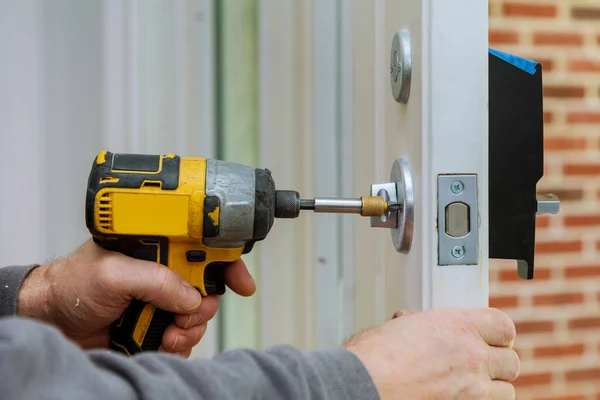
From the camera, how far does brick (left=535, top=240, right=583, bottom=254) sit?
157 cm

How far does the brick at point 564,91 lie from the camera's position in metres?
1.54

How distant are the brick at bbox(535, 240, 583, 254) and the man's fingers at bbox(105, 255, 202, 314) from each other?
1219 millimetres

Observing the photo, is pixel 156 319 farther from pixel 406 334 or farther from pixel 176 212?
pixel 406 334

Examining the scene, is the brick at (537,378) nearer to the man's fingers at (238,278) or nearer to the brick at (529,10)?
the brick at (529,10)

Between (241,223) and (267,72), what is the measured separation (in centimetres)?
57

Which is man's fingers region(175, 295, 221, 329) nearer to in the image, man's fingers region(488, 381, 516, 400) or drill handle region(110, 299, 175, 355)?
drill handle region(110, 299, 175, 355)

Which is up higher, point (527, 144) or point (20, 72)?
point (20, 72)

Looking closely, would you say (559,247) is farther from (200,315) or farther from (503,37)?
(200,315)

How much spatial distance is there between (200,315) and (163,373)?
33 cm

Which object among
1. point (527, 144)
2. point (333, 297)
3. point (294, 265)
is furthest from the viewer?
point (294, 265)

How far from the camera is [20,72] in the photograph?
115cm

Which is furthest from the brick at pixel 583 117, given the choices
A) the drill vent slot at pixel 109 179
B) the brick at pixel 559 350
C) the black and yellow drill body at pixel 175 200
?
the drill vent slot at pixel 109 179

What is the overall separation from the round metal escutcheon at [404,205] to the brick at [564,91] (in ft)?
3.85

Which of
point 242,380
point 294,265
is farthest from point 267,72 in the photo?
point 242,380
